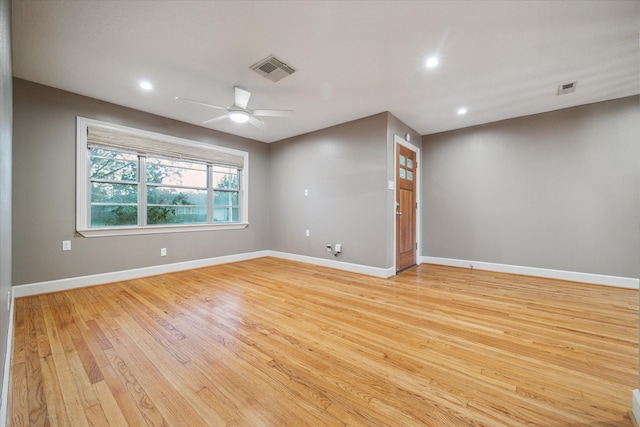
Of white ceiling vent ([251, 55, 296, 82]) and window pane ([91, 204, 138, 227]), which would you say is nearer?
white ceiling vent ([251, 55, 296, 82])

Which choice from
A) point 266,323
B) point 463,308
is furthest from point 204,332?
point 463,308

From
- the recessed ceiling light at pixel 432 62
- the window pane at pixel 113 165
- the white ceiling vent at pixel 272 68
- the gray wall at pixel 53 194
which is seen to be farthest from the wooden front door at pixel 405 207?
the window pane at pixel 113 165

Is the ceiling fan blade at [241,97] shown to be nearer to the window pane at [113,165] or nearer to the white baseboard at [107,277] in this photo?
the window pane at [113,165]

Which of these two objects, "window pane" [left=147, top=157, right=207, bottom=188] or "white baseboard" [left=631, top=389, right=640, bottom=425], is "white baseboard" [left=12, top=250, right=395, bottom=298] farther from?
"white baseboard" [left=631, top=389, right=640, bottom=425]

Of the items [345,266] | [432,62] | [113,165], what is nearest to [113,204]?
[113,165]

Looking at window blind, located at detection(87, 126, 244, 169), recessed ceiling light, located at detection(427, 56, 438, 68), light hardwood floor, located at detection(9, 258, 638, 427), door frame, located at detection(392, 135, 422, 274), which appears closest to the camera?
light hardwood floor, located at detection(9, 258, 638, 427)

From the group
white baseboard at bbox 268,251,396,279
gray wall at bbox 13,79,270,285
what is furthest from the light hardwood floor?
white baseboard at bbox 268,251,396,279

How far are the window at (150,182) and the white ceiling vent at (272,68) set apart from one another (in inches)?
92.9

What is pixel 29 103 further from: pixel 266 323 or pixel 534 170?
pixel 534 170

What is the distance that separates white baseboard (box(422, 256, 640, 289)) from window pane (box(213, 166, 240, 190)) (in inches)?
176

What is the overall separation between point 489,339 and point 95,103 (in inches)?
214

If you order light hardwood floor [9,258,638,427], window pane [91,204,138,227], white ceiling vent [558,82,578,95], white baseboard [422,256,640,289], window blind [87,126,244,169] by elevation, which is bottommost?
light hardwood floor [9,258,638,427]

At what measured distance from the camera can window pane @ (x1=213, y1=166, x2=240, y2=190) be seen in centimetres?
481

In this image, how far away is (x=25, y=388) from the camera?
138 cm
